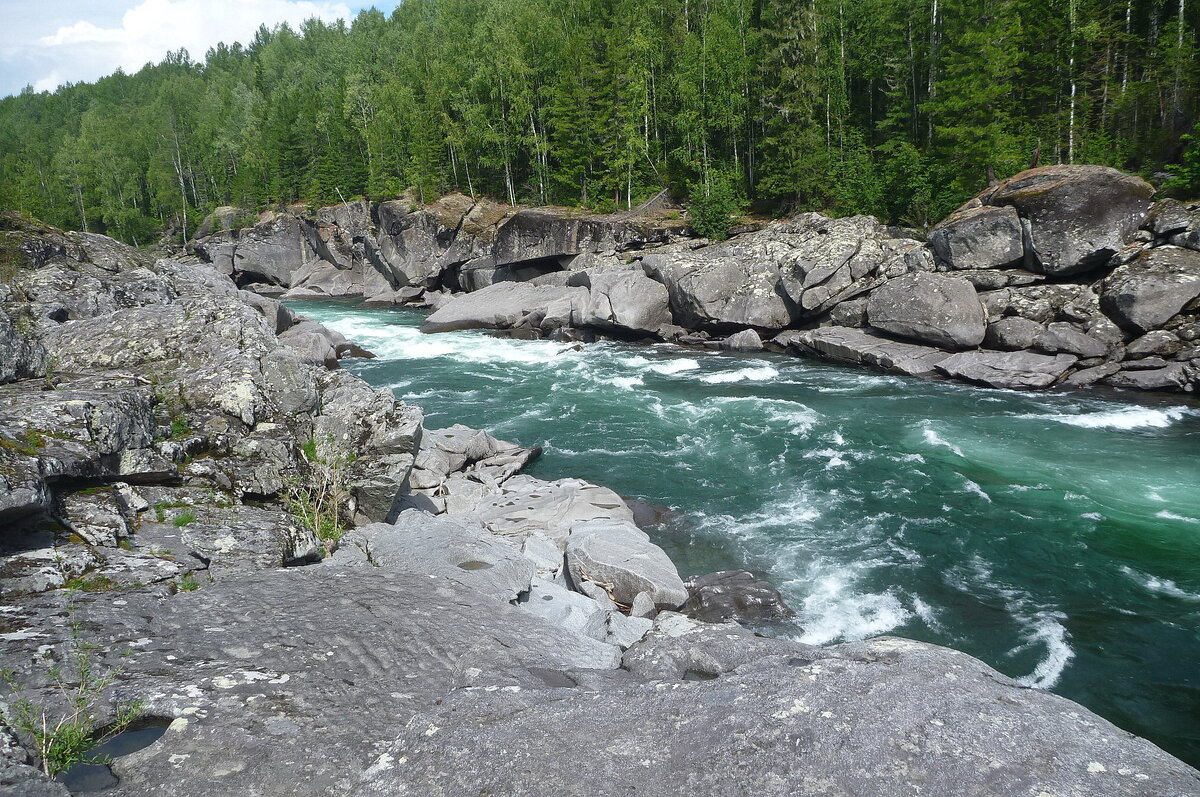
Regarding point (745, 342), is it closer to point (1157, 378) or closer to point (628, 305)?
point (628, 305)

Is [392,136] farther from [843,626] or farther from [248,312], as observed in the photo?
[843,626]

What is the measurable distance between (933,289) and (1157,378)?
24.8 feet

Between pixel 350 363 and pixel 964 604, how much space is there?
2724cm

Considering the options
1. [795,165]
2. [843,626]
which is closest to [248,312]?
[843,626]

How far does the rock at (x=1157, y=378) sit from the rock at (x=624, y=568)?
1911cm

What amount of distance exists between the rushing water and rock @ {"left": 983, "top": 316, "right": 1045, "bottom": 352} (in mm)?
2671

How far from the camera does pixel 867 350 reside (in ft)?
88.1

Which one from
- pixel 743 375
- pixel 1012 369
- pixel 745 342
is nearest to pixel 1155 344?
pixel 1012 369

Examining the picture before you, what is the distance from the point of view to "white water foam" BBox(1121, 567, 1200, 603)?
11366mm

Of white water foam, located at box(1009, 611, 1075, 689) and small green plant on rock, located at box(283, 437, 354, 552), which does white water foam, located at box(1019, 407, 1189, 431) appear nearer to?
white water foam, located at box(1009, 611, 1075, 689)

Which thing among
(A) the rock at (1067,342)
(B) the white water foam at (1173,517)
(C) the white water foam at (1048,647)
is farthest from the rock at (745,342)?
(C) the white water foam at (1048,647)

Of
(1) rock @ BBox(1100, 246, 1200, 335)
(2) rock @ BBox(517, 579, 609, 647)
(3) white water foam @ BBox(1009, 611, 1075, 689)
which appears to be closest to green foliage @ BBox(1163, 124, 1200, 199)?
(1) rock @ BBox(1100, 246, 1200, 335)

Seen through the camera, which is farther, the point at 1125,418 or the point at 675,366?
the point at 675,366

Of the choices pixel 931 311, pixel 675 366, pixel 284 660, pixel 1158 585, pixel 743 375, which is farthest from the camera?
pixel 675 366
